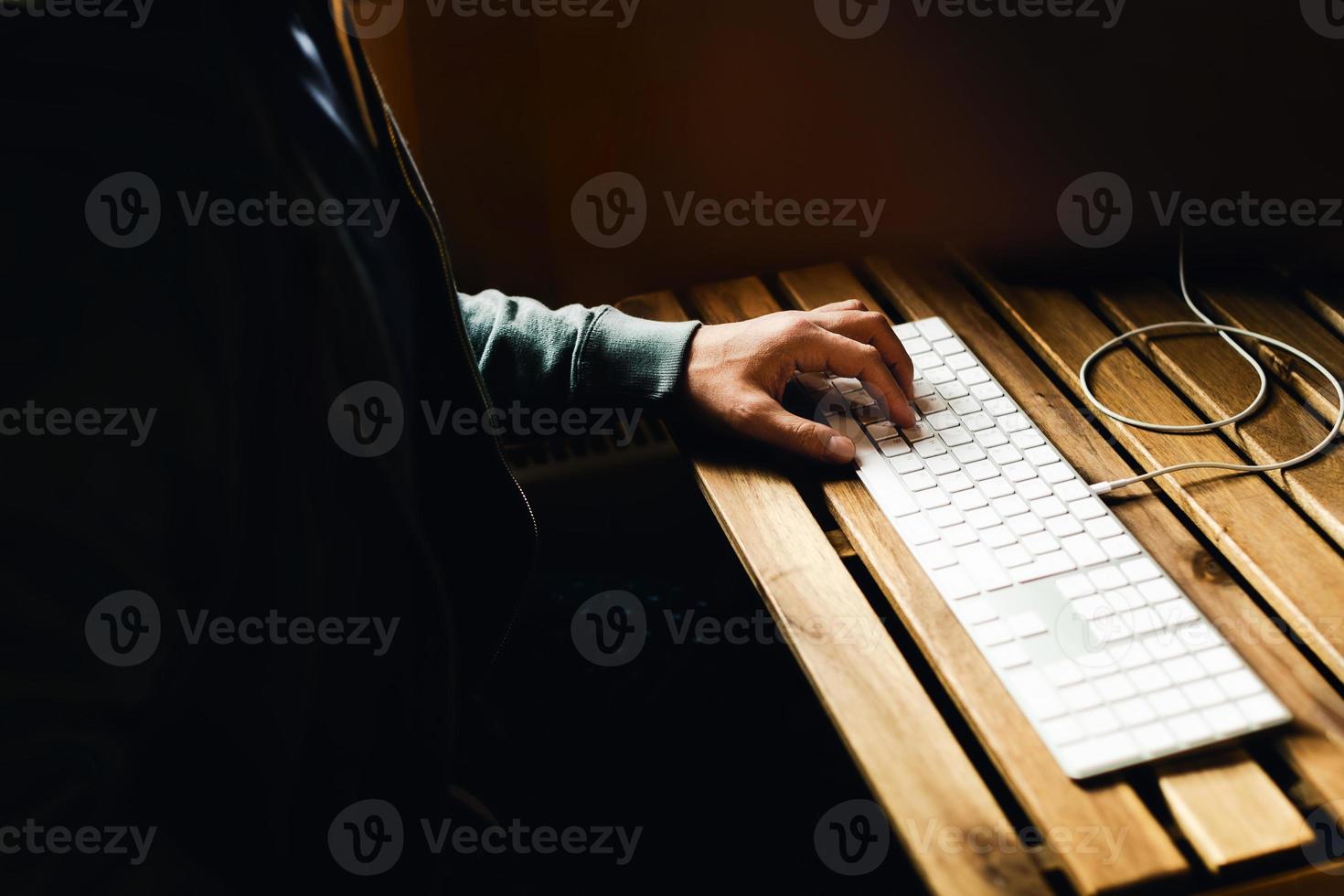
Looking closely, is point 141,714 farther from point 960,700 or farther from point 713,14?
point 713,14

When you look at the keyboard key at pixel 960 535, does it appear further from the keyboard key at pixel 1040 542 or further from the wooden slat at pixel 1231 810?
the wooden slat at pixel 1231 810

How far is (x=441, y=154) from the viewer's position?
1.43 metres

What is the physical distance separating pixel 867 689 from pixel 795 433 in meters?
0.27

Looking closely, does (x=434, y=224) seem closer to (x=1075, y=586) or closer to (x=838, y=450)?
(x=838, y=450)

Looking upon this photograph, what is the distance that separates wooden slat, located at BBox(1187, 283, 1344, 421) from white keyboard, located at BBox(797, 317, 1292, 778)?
263 mm

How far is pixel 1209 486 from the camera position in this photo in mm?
934

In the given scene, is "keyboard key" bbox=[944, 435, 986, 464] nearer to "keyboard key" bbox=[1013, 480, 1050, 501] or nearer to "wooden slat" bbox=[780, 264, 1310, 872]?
"keyboard key" bbox=[1013, 480, 1050, 501]

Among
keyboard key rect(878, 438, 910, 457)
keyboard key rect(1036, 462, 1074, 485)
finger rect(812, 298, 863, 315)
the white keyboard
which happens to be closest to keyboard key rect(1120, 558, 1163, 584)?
the white keyboard

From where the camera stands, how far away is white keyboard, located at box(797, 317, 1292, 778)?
72cm

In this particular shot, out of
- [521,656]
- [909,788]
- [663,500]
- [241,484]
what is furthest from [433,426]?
[663,500]

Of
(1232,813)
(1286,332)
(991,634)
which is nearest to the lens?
(1232,813)

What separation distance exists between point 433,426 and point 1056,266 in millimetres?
769

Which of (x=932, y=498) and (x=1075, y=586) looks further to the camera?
(x=932, y=498)

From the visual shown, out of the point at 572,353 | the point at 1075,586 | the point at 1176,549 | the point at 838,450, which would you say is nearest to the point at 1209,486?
the point at 1176,549
